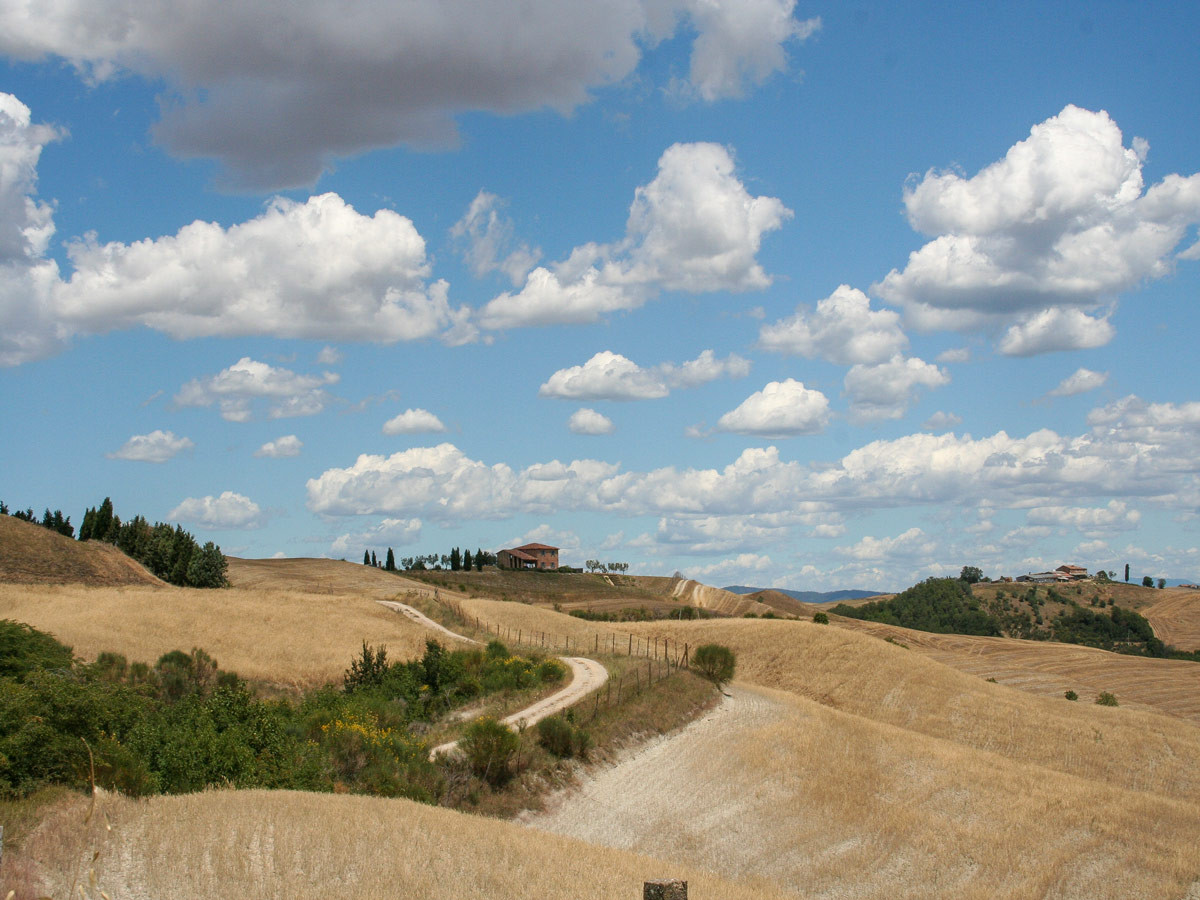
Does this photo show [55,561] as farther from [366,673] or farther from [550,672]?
[550,672]

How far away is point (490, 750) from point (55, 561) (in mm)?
65504

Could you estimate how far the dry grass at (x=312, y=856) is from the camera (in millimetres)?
13727

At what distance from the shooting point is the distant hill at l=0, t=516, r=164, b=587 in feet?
244

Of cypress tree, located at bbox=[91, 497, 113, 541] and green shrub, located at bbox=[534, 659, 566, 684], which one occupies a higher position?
cypress tree, located at bbox=[91, 497, 113, 541]

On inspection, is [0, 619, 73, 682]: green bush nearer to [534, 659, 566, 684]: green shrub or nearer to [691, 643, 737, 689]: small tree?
[534, 659, 566, 684]: green shrub

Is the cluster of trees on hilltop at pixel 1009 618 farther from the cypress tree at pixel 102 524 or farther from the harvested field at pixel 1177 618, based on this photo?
the cypress tree at pixel 102 524

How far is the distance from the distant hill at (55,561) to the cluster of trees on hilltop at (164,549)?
12669 mm

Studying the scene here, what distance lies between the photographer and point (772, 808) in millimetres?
30719

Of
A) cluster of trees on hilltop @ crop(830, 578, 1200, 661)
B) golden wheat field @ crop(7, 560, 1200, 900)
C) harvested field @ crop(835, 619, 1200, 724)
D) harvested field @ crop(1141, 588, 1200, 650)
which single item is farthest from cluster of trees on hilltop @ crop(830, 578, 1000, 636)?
golden wheat field @ crop(7, 560, 1200, 900)

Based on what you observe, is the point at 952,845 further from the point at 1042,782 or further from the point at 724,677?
the point at 724,677

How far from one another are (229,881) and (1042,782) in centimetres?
2881

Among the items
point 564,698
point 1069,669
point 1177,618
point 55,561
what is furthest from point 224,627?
point 1177,618

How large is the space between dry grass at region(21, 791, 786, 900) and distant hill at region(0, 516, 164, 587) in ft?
210

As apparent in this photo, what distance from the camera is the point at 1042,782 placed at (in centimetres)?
3266
